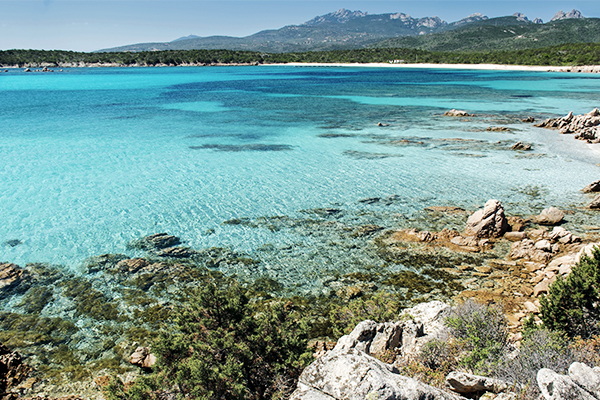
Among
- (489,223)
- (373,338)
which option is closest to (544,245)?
(489,223)

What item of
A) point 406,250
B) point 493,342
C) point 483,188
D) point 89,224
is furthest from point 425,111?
point 493,342

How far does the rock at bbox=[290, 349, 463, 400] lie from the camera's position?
151 inches

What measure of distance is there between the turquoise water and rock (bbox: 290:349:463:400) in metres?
6.96

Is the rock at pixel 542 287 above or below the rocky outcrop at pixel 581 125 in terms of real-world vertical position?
below

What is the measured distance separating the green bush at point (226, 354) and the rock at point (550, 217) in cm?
948

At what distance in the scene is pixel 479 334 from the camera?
5.70 meters

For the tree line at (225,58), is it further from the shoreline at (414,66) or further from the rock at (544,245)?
the rock at (544,245)

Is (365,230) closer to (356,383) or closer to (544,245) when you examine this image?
(544,245)

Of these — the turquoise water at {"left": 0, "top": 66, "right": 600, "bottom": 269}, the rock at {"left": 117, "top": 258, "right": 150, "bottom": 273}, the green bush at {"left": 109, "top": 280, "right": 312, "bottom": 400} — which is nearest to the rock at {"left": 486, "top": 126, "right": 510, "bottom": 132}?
the turquoise water at {"left": 0, "top": 66, "right": 600, "bottom": 269}

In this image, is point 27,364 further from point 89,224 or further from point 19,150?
point 19,150

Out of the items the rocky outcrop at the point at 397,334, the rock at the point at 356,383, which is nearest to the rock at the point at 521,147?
the rocky outcrop at the point at 397,334

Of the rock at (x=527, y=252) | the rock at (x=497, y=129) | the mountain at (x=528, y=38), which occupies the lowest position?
the rock at (x=527, y=252)

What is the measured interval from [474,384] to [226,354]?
317 centimetres

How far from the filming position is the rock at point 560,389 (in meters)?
3.69
